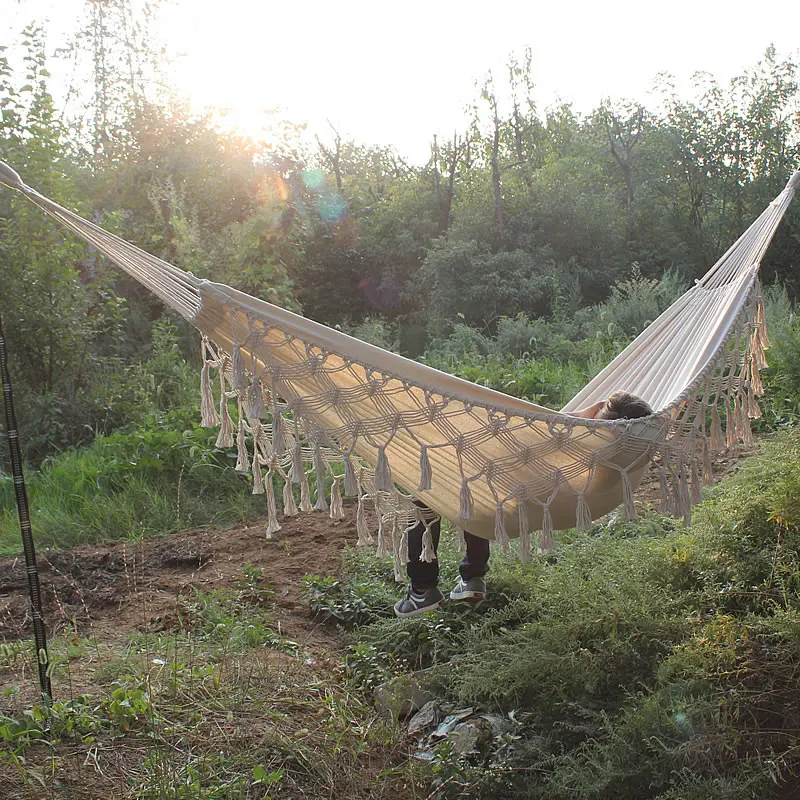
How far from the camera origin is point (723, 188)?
750 centimetres

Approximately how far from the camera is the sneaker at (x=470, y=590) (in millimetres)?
2182

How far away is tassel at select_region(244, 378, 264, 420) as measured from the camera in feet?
5.59

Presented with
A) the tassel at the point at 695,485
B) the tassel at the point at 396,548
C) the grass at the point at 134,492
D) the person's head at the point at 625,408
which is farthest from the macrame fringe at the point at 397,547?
the grass at the point at 134,492

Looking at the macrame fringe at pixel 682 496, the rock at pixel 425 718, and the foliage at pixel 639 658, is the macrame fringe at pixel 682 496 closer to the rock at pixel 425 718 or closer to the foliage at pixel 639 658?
the foliage at pixel 639 658

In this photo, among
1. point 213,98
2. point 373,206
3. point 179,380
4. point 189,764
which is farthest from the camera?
point 373,206

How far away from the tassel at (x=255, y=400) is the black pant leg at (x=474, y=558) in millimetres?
742

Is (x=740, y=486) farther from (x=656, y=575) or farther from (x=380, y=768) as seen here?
(x=380, y=768)

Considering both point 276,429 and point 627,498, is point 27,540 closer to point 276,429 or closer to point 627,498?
point 276,429

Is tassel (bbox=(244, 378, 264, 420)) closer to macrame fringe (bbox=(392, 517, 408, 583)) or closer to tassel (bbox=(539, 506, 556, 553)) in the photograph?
macrame fringe (bbox=(392, 517, 408, 583))

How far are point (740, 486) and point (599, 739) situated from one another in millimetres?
818

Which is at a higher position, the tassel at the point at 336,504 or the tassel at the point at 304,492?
the tassel at the point at 304,492

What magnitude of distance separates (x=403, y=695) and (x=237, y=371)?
819 mm

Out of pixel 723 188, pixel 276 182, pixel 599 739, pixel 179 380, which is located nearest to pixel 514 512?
pixel 599 739

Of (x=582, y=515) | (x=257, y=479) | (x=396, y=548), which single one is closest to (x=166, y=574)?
(x=257, y=479)
